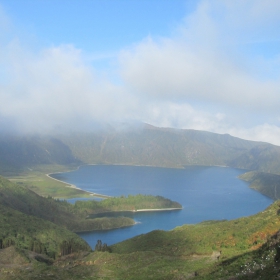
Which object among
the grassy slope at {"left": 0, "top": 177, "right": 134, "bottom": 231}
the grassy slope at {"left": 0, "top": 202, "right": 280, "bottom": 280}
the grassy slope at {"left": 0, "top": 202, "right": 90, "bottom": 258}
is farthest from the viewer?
the grassy slope at {"left": 0, "top": 177, "right": 134, "bottom": 231}

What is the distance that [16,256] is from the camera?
66.0 meters

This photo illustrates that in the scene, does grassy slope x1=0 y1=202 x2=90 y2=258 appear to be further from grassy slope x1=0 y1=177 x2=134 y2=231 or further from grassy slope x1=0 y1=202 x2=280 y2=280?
grassy slope x1=0 y1=177 x2=134 y2=231

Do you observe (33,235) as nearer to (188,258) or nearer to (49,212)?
(49,212)

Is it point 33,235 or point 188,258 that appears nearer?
point 188,258

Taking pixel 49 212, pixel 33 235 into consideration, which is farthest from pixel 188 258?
pixel 49 212

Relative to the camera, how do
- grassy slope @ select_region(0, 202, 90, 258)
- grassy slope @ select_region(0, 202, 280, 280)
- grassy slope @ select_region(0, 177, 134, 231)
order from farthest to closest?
grassy slope @ select_region(0, 177, 134, 231)
grassy slope @ select_region(0, 202, 90, 258)
grassy slope @ select_region(0, 202, 280, 280)

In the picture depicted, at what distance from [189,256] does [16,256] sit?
3570 cm

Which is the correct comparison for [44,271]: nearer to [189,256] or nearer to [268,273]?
[189,256]

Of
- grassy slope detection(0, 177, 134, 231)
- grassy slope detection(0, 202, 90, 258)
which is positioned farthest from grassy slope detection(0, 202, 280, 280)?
grassy slope detection(0, 177, 134, 231)

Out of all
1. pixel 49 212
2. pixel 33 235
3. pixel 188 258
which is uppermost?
pixel 188 258

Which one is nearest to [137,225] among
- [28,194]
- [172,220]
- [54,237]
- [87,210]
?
[172,220]

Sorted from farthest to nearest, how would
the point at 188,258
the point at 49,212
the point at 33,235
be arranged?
the point at 49,212, the point at 33,235, the point at 188,258

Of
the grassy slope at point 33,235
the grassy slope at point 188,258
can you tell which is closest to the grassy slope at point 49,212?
the grassy slope at point 33,235

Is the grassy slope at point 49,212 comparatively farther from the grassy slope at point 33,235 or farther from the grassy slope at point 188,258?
the grassy slope at point 188,258
